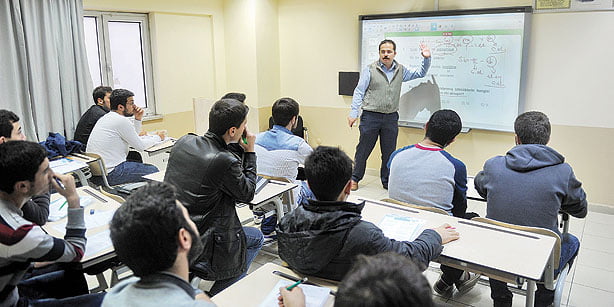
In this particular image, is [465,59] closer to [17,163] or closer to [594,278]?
[594,278]

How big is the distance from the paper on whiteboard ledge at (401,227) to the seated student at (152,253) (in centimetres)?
121

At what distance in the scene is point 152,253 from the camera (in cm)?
127

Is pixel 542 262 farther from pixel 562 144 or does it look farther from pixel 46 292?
pixel 562 144

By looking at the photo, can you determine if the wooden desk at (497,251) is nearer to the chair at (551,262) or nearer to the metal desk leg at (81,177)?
the chair at (551,262)

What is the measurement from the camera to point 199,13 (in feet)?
20.4

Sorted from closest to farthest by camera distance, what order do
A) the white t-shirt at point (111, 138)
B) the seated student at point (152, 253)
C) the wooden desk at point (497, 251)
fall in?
the seated student at point (152, 253), the wooden desk at point (497, 251), the white t-shirt at point (111, 138)

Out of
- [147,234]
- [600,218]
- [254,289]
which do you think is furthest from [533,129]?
[600,218]

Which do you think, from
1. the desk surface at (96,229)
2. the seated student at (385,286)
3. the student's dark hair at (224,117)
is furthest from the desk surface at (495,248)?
the desk surface at (96,229)

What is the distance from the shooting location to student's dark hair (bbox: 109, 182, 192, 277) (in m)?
1.27

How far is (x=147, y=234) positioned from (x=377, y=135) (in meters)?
4.44

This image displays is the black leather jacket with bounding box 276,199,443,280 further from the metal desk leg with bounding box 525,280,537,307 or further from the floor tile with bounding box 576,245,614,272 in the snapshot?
the floor tile with bounding box 576,245,614,272

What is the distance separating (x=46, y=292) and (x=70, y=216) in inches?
18.9

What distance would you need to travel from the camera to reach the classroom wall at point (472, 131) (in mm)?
4535

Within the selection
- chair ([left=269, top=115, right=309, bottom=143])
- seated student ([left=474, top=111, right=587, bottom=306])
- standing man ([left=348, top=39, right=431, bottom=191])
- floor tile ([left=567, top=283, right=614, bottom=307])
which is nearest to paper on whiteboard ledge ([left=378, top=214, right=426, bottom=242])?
seated student ([left=474, top=111, right=587, bottom=306])
